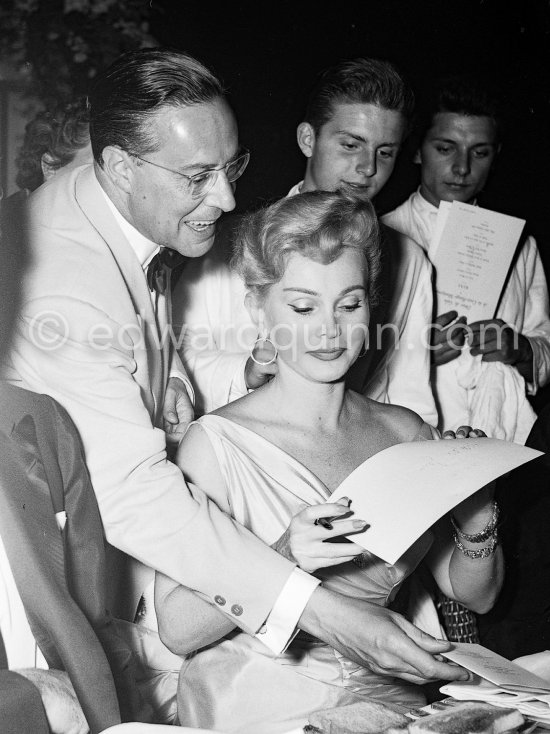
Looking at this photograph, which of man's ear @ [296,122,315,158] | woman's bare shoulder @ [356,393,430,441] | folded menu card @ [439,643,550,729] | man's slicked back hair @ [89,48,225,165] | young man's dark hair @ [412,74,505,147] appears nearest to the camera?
folded menu card @ [439,643,550,729]

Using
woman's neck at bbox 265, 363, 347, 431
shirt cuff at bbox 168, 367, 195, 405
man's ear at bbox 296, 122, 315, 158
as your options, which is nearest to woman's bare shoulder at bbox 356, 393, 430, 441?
woman's neck at bbox 265, 363, 347, 431

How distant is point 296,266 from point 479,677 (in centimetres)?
83

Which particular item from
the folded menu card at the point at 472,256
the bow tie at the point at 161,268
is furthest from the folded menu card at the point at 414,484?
the folded menu card at the point at 472,256

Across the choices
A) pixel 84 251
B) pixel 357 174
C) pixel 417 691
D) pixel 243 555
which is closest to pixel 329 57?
pixel 357 174

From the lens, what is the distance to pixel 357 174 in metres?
2.12

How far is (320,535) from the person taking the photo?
1.41m

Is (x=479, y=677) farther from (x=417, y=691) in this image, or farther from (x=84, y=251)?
(x=84, y=251)

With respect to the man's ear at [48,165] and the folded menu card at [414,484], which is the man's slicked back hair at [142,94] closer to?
the man's ear at [48,165]

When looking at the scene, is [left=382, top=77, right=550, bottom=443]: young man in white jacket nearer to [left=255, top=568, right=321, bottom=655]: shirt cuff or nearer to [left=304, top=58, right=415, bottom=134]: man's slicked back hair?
[left=304, top=58, right=415, bottom=134]: man's slicked back hair

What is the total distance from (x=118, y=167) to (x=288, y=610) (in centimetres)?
91

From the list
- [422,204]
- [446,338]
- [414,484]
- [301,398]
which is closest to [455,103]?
[422,204]

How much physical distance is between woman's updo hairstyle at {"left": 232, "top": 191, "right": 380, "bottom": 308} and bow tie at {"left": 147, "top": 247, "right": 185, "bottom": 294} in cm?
19

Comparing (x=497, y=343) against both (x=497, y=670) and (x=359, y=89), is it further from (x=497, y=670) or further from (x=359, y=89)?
(x=497, y=670)

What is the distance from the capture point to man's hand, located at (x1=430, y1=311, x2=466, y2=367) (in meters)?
2.48
